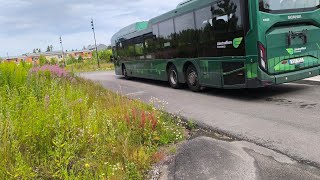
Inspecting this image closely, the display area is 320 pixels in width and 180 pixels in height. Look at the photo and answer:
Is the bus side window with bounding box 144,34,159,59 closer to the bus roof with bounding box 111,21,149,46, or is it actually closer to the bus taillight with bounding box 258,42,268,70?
the bus roof with bounding box 111,21,149,46

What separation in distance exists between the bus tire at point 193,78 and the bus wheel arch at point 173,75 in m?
0.92

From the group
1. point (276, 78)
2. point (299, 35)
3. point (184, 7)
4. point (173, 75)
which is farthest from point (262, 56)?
point (173, 75)

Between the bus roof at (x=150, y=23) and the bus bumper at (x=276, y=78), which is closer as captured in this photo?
the bus bumper at (x=276, y=78)

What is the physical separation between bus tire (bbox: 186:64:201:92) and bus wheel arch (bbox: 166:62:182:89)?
921 millimetres

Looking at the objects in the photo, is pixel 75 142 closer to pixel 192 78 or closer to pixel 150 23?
pixel 192 78

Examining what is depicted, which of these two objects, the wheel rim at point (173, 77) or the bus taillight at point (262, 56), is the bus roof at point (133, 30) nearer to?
the wheel rim at point (173, 77)

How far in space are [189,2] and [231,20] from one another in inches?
116

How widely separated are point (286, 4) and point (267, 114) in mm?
3434

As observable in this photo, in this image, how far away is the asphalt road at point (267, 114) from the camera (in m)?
5.50

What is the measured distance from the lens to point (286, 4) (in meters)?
9.18

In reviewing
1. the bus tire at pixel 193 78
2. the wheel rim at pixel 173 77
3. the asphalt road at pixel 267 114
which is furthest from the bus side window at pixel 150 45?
the asphalt road at pixel 267 114

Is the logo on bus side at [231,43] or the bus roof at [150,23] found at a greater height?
the bus roof at [150,23]

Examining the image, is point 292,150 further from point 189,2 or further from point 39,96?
point 189,2

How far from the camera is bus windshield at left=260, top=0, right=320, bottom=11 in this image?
8880 millimetres
